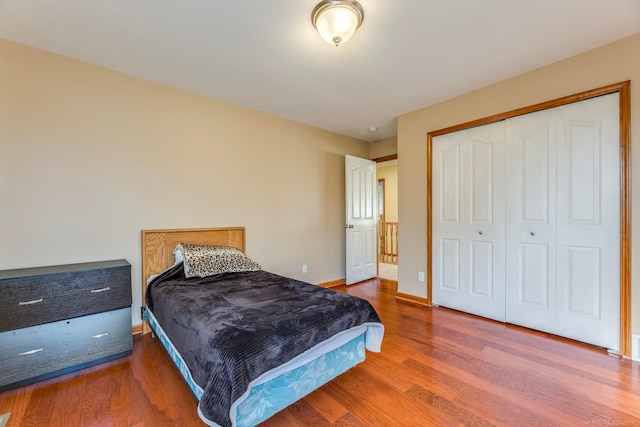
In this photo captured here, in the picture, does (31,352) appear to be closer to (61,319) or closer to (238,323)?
(61,319)

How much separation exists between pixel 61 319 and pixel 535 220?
3920mm

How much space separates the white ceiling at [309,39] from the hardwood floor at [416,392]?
2400mm

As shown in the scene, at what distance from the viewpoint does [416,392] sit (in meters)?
1.69

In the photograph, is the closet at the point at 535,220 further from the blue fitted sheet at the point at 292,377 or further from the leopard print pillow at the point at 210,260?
the leopard print pillow at the point at 210,260

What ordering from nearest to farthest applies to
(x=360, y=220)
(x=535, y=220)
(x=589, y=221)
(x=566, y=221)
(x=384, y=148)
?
(x=589, y=221) → (x=566, y=221) → (x=535, y=220) → (x=360, y=220) → (x=384, y=148)

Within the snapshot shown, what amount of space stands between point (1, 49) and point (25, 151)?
2.43 ft

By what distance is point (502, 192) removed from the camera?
108 inches

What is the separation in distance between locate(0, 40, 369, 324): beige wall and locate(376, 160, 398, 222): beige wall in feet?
12.4

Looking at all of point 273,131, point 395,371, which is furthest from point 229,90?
point 395,371

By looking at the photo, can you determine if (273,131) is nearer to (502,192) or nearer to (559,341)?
(502,192)

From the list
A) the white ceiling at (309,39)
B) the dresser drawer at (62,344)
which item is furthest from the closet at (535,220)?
the dresser drawer at (62,344)

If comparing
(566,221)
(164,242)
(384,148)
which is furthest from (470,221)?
(164,242)

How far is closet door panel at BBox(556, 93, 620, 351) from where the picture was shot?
2139 mm

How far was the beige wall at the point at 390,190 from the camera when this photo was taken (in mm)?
6875
